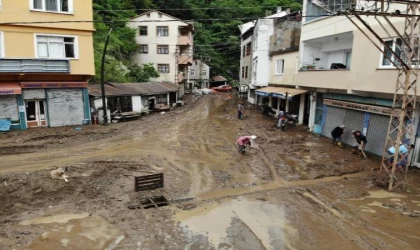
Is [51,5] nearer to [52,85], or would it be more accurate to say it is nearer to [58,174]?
[52,85]

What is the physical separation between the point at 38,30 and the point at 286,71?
1930 centimetres

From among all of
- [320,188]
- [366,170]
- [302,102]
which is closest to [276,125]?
[302,102]

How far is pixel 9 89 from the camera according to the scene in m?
19.2

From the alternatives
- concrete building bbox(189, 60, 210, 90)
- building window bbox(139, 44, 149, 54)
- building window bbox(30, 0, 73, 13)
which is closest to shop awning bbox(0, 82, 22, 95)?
building window bbox(30, 0, 73, 13)

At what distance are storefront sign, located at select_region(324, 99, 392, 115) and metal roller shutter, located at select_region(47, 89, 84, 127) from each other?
17.7m

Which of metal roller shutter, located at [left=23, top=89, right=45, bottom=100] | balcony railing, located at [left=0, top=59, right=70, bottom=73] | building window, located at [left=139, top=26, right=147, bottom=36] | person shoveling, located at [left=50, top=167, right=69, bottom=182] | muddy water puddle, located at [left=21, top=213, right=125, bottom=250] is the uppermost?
building window, located at [left=139, top=26, right=147, bottom=36]

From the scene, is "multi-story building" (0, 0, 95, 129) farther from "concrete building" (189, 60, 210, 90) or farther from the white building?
"concrete building" (189, 60, 210, 90)

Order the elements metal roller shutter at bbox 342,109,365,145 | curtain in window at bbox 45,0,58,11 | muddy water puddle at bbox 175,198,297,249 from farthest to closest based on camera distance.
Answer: curtain in window at bbox 45,0,58,11 → metal roller shutter at bbox 342,109,365,145 → muddy water puddle at bbox 175,198,297,249

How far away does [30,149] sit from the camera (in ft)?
52.3

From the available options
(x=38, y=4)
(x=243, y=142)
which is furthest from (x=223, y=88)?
(x=243, y=142)

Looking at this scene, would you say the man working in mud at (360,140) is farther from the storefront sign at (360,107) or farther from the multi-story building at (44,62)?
the multi-story building at (44,62)

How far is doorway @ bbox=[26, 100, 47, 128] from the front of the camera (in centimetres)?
2095

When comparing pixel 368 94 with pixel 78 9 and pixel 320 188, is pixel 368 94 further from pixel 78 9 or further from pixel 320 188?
pixel 78 9

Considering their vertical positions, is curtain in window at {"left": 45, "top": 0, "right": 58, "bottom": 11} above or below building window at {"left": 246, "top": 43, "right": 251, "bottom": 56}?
above
